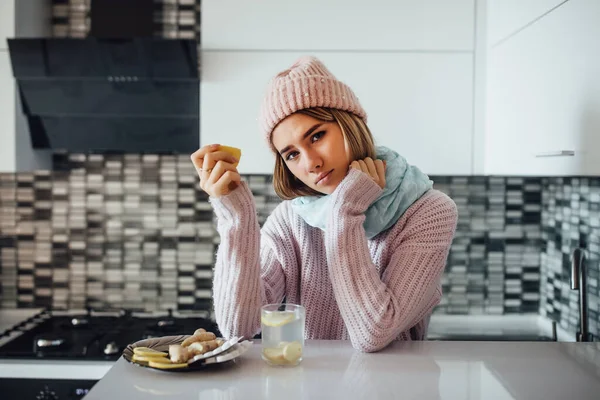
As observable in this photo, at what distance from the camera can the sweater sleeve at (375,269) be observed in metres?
1.20

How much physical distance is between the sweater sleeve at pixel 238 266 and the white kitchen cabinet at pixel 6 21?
3.92 ft

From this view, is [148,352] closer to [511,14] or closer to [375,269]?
[375,269]

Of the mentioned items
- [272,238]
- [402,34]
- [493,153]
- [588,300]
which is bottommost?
[588,300]

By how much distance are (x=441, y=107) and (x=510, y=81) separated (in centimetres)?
26

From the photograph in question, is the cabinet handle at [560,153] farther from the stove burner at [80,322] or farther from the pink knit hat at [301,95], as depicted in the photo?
the stove burner at [80,322]

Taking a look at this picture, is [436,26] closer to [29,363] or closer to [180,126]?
[180,126]

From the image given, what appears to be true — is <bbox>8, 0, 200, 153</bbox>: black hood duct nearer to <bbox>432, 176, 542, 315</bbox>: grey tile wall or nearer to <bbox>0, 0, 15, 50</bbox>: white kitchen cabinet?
<bbox>0, 0, 15, 50</bbox>: white kitchen cabinet

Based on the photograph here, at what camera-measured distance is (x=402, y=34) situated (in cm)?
200

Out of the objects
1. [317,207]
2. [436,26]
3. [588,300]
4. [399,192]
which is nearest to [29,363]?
[317,207]

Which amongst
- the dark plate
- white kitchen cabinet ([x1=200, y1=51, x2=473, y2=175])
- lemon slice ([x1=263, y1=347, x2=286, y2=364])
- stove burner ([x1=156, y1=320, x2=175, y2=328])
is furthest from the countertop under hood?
lemon slice ([x1=263, y1=347, x2=286, y2=364])

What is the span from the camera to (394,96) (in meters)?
2.01

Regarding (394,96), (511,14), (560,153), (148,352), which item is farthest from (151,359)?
(511,14)

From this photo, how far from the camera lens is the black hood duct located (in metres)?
2.02

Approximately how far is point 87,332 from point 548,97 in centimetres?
174
